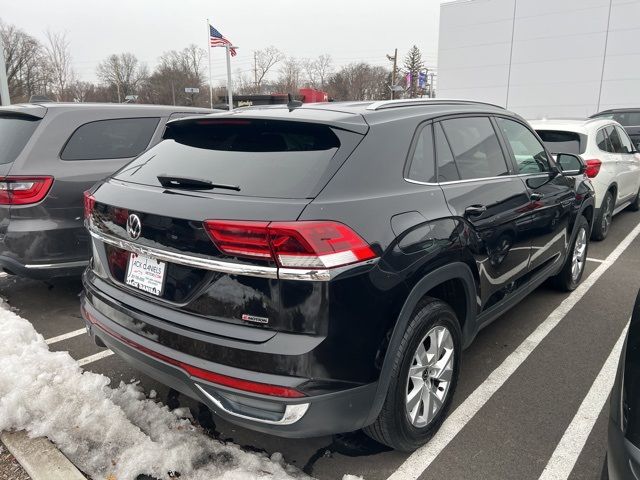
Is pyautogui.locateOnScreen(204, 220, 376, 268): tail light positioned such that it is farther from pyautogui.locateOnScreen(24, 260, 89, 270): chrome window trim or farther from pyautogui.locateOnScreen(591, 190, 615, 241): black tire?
pyautogui.locateOnScreen(591, 190, 615, 241): black tire

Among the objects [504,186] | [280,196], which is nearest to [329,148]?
A: [280,196]

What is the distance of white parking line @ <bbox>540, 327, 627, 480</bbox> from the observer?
97.7 inches

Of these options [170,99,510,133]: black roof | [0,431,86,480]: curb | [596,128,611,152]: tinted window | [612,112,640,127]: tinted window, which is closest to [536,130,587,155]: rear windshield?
[596,128,611,152]: tinted window

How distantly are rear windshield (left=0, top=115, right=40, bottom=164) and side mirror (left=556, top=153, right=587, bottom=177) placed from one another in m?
4.60

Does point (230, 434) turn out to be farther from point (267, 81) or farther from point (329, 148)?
point (267, 81)

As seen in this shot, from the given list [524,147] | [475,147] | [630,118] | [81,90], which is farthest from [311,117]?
[81,90]

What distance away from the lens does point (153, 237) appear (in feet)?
7.36

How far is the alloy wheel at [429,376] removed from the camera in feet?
8.11

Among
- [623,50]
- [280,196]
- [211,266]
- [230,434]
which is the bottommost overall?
[230,434]

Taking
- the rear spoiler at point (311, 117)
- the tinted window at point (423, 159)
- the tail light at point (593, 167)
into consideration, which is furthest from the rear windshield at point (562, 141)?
the rear spoiler at point (311, 117)

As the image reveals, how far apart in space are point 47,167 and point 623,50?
34949 mm

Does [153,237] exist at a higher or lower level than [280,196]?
lower

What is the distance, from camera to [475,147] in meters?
3.19

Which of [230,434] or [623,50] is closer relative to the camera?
[230,434]
